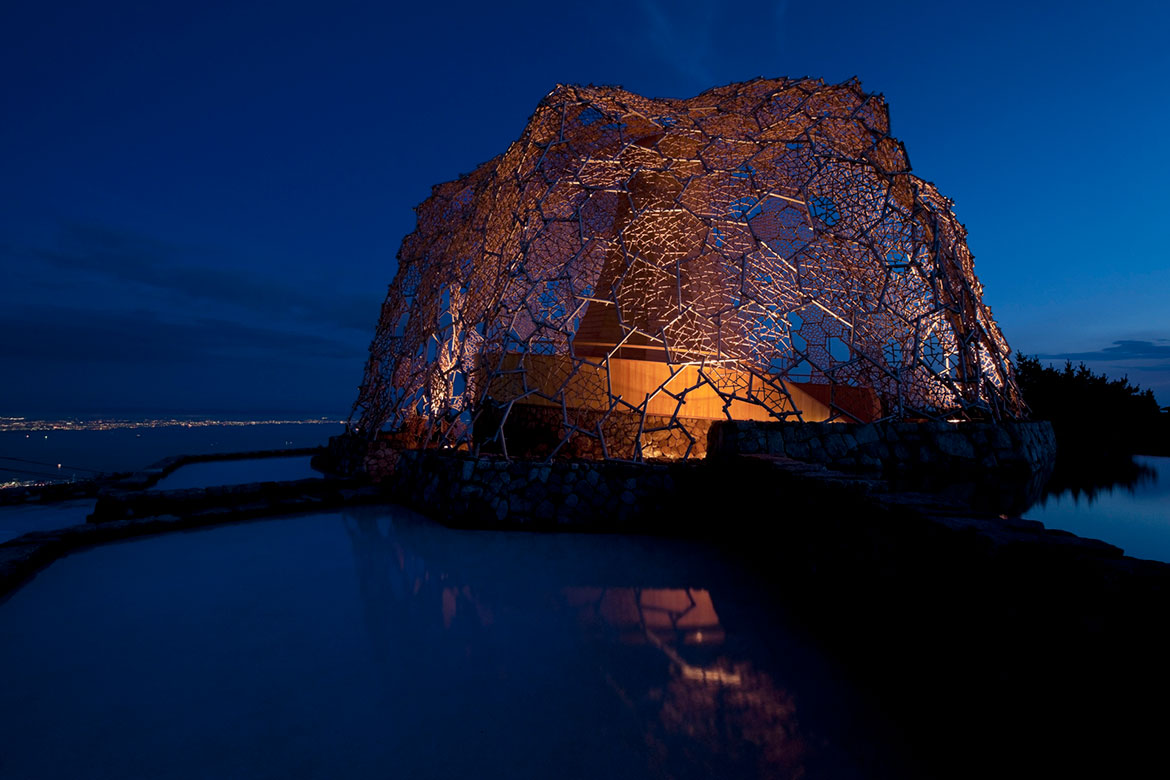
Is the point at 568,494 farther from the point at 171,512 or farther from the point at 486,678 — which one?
the point at 171,512

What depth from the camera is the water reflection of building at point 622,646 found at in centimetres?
252

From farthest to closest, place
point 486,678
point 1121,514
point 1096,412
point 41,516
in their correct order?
1. point 1096,412
2. point 41,516
3. point 1121,514
4. point 486,678

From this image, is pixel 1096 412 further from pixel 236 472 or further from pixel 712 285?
pixel 236 472

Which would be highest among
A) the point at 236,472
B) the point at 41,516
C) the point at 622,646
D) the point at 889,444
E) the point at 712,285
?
the point at 712,285

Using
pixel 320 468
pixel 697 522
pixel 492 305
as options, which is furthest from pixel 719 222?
→ pixel 320 468

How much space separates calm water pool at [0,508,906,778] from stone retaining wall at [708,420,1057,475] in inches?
115

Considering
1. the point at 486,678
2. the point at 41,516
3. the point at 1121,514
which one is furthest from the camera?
the point at 41,516

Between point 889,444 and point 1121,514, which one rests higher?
point 889,444

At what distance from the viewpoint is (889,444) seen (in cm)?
823

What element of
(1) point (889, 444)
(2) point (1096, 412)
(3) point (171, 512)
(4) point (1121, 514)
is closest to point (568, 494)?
(1) point (889, 444)

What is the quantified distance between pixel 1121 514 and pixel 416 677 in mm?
7575

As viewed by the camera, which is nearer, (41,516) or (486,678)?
(486,678)

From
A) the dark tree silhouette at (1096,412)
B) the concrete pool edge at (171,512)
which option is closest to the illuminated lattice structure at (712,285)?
the concrete pool edge at (171,512)

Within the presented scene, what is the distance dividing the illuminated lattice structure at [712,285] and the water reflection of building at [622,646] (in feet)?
12.2
